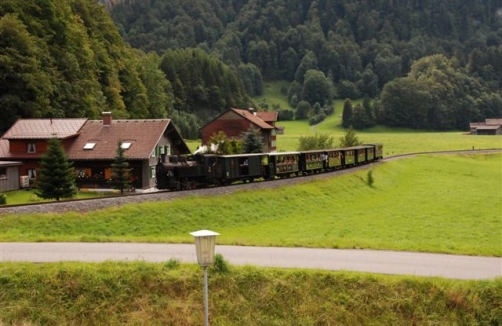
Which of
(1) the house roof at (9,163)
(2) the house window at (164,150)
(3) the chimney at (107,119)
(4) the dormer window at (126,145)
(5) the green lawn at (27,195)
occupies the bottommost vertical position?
(5) the green lawn at (27,195)

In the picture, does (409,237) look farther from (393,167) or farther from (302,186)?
(393,167)

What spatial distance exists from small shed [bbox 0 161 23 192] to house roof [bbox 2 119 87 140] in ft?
10.3

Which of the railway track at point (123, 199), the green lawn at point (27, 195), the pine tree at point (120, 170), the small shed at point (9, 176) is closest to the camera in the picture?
the railway track at point (123, 199)

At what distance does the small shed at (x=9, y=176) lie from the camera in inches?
1537

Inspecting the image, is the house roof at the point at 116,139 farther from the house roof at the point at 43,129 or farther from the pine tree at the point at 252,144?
the pine tree at the point at 252,144

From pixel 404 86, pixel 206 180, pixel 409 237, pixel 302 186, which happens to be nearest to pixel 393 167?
pixel 302 186

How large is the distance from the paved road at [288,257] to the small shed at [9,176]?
854 inches

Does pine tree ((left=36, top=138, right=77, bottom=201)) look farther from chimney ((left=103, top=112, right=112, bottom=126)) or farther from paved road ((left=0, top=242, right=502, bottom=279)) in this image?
paved road ((left=0, top=242, right=502, bottom=279))

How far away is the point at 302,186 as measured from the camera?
38.3 metres

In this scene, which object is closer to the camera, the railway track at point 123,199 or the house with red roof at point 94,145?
the railway track at point 123,199

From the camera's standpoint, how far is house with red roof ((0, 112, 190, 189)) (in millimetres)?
41156

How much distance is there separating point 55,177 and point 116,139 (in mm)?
9773

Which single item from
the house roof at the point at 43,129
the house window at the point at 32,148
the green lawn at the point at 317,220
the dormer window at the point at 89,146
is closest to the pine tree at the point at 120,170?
the dormer window at the point at 89,146

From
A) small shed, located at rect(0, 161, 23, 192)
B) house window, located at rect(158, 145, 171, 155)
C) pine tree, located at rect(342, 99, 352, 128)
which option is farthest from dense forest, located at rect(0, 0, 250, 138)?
pine tree, located at rect(342, 99, 352, 128)
